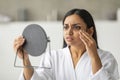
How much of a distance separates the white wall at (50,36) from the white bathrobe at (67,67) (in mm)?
909

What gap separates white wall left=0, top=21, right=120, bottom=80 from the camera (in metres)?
2.16

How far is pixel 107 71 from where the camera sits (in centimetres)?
114

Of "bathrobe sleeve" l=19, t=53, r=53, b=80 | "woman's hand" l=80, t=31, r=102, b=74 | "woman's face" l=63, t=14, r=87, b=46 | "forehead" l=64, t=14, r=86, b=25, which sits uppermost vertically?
"forehead" l=64, t=14, r=86, b=25

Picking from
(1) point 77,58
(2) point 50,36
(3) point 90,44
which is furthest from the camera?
(2) point 50,36

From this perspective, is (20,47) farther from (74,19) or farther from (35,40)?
(74,19)

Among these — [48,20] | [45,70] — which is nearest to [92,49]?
[45,70]

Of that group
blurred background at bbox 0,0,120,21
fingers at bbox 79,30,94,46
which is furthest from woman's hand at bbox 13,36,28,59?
blurred background at bbox 0,0,120,21

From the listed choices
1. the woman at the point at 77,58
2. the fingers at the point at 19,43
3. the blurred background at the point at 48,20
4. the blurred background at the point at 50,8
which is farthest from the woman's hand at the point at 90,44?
the blurred background at the point at 50,8

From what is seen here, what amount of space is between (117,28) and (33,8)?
2.46ft

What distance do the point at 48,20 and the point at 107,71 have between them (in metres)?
1.32

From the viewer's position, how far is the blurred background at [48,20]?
85.6 inches

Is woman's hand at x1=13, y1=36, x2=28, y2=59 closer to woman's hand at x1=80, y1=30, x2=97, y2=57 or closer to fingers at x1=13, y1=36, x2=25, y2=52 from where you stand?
fingers at x1=13, y1=36, x2=25, y2=52

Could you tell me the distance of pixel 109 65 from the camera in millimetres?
1192

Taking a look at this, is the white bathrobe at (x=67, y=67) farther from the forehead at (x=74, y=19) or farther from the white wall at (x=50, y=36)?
the white wall at (x=50, y=36)
